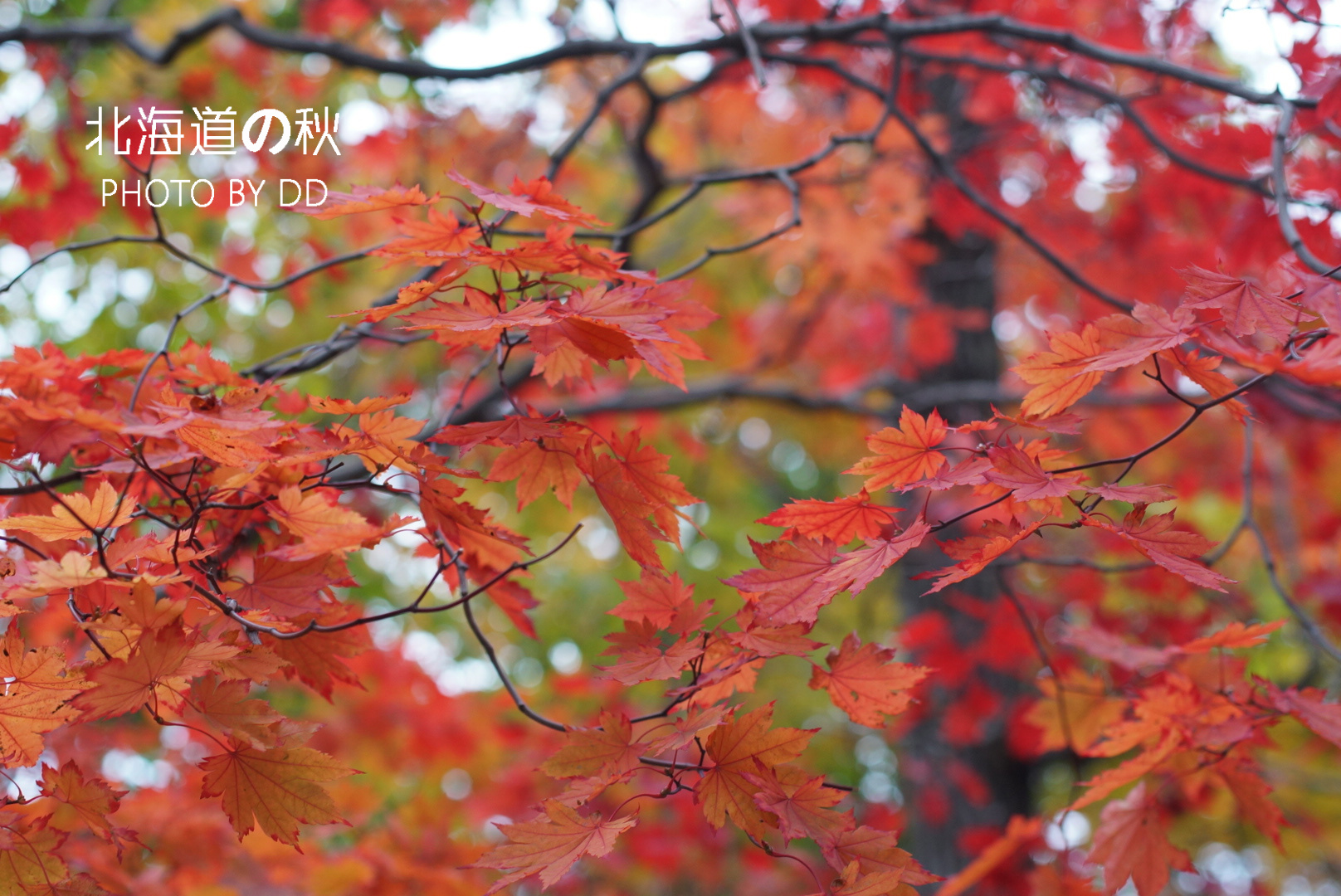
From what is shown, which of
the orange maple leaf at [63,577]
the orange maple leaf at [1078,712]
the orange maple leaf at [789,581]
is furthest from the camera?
the orange maple leaf at [1078,712]

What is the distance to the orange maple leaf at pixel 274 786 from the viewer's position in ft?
3.85

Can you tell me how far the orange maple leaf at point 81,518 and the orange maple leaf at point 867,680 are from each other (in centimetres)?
99

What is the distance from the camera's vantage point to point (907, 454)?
1287 mm

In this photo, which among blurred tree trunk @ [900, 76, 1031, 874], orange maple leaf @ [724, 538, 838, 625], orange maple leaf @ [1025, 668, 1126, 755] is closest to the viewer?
orange maple leaf @ [724, 538, 838, 625]

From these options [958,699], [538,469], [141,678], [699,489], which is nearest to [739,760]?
[538,469]

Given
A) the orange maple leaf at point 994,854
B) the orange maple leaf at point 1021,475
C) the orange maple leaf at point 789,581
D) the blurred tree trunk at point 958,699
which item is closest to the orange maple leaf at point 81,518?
the orange maple leaf at point 789,581

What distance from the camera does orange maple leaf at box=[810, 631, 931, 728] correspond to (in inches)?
52.2

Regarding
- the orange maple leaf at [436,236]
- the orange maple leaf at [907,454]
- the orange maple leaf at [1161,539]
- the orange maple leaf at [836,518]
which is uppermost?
the orange maple leaf at [436,236]

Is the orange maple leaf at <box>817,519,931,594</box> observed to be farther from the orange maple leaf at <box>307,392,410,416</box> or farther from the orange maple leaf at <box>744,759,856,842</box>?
the orange maple leaf at <box>307,392,410,416</box>

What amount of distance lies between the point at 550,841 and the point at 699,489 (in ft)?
20.1

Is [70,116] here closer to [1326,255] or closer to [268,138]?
[268,138]

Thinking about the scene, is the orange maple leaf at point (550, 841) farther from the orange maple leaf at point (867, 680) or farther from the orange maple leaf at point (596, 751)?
the orange maple leaf at point (867, 680)

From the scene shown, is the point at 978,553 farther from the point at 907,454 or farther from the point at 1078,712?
the point at 1078,712

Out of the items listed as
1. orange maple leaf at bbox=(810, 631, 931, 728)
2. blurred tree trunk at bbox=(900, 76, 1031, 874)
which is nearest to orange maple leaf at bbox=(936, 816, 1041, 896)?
orange maple leaf at bbox=(810, 631, 931, 728)
